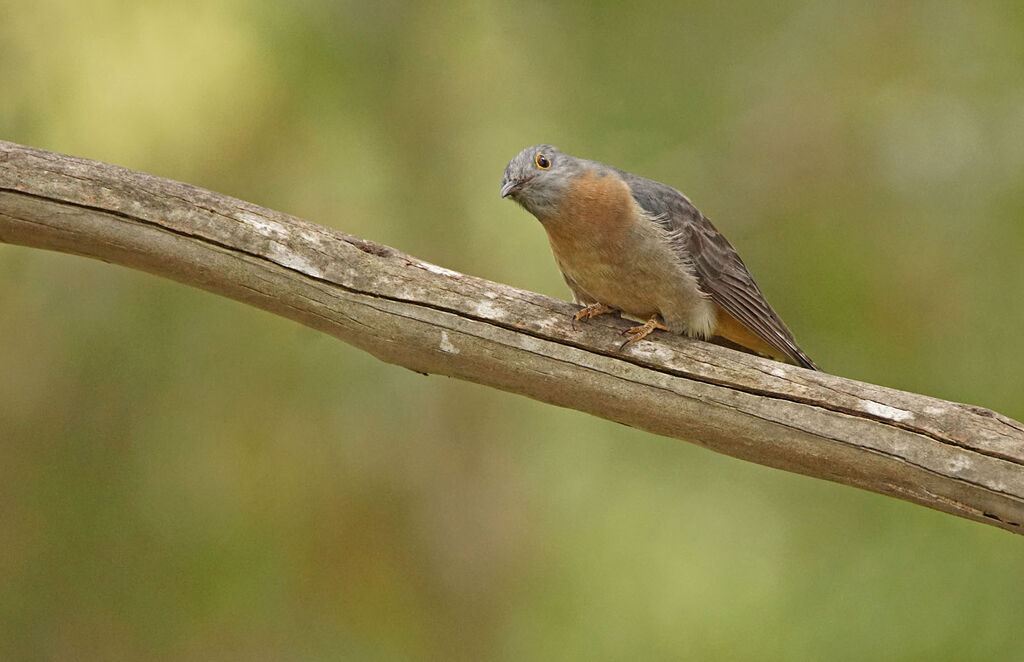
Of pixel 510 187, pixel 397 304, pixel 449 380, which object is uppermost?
pixel 449 380

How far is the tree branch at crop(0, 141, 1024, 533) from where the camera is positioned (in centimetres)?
335

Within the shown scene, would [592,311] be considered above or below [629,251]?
below

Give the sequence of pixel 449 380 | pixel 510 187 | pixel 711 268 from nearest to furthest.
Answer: pixel 510 187 < pixel 711 268 < pixel 449 380

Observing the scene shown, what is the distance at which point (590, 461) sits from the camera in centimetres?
636

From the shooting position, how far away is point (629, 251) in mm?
3859

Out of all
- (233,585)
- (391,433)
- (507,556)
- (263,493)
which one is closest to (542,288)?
(391,433)

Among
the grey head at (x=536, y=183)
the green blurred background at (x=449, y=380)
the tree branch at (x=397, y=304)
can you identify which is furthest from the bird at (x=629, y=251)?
the green blurred background at (x=449, y=380)

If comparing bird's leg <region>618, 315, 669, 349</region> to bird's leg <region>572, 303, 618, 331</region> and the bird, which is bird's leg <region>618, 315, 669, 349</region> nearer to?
the bird

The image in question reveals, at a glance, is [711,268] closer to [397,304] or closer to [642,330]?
[642,330]

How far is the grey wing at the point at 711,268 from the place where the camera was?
4047 mm

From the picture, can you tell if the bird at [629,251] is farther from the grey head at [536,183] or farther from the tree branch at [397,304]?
the tree branch at [397,304]

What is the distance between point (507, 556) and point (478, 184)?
2.37 m

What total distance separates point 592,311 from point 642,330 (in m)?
0.20

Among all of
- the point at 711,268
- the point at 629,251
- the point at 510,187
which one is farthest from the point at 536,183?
the point at 711,268
